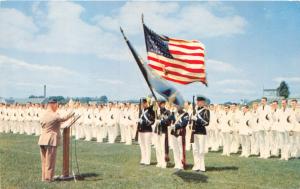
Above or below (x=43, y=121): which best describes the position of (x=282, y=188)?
below

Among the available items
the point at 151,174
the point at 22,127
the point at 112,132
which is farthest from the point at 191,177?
the point at 22,127

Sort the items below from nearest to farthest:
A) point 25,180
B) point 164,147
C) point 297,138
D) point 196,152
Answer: point 25,180, point 196,152, point 164,147, point 297,138

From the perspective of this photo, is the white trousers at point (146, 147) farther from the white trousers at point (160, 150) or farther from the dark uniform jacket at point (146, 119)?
the white trousers at point (160, 150)

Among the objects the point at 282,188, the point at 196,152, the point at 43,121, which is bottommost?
the point at 282,188

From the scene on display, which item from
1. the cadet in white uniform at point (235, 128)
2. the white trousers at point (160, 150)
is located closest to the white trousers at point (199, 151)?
the white trousers at point (160, 150)

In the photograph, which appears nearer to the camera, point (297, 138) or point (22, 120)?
point (297, 138)

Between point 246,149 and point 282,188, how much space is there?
22.9ft

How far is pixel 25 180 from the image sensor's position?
37.9 ft

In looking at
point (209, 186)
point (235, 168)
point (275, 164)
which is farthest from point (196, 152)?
point (275, 164)

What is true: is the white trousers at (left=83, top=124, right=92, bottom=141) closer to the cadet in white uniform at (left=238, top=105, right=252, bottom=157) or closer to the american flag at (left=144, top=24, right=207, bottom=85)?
the cadet in white uniform at (left=238, top=105, right=252, bottom=157)

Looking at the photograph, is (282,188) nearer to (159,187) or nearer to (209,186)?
(209,186)

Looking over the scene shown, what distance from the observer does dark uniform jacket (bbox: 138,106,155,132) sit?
14898mm

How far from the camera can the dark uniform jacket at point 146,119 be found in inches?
587

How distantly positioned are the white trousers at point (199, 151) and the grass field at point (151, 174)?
0.88 feet
